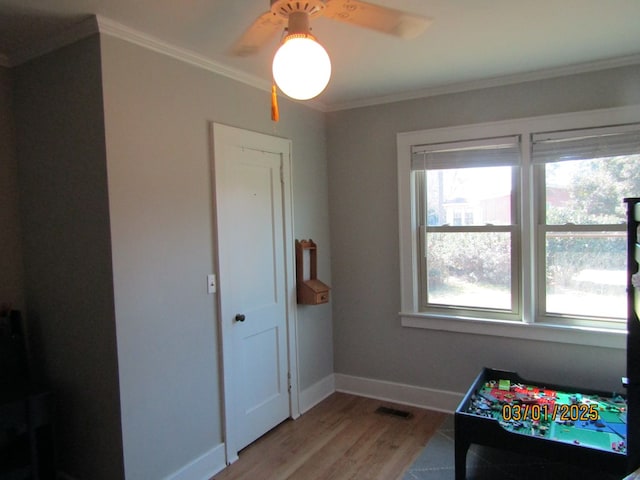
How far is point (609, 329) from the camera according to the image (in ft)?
9.14

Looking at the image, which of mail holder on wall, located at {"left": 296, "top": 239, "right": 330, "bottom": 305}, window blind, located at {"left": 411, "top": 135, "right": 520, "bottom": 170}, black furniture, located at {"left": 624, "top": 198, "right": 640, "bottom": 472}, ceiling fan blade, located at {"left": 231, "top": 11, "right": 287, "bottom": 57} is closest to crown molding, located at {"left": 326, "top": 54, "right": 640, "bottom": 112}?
window blind, located at {"left": 411, "top": 135, "right": 520, "bottom": 170}

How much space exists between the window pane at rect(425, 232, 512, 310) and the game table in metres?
0.66

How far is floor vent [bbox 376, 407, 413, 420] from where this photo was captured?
3.27 metres

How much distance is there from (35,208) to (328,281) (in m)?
2.17

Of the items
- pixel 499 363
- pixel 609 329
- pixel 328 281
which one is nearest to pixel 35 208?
pixel 328 281

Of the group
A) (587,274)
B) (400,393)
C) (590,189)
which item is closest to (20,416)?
(400,393)

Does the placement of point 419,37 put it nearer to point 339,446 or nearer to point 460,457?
point 460,457

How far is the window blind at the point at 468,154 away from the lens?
304cm

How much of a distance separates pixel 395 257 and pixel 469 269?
0.56 metres

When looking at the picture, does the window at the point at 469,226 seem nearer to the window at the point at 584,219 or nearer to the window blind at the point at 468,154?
the window blind at the point at 468,154

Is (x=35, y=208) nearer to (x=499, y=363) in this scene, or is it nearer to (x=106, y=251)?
(x=106, y=251)

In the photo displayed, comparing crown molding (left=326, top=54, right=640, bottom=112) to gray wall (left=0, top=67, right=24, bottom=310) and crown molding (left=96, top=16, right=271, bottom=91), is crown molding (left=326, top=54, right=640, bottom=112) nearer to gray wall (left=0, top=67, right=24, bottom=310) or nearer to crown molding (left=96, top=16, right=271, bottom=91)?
crown molding (left=96, top=16, right=271, bottom=91)

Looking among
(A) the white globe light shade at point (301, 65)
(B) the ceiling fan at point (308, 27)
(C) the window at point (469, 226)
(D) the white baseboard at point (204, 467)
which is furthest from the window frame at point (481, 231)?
(A) the white globe light shade at point (301, 65)

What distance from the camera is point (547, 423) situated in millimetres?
2396
